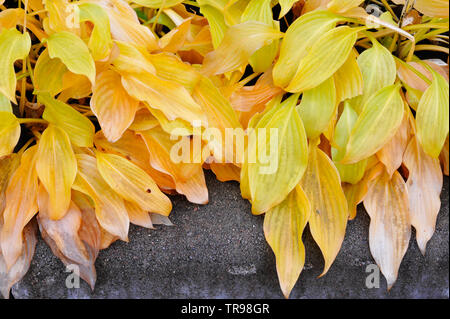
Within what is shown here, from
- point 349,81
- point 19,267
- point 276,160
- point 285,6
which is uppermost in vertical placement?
point 285,6

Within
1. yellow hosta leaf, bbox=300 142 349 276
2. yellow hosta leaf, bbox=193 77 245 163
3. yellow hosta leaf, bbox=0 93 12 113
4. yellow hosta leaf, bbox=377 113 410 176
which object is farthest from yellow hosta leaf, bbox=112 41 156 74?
yellow hosta leaf, bbox=377 113 410 176

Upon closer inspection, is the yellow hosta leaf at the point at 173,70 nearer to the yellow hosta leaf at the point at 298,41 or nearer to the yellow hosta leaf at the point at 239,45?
the yellow hosta leaf at the point at 239,45

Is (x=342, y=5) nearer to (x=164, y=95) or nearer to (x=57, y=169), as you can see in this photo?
(x=164, y=95)

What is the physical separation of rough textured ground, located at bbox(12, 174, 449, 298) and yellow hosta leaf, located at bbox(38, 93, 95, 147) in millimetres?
219

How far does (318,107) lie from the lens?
98 cm

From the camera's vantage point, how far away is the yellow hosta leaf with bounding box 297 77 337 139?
0.98m

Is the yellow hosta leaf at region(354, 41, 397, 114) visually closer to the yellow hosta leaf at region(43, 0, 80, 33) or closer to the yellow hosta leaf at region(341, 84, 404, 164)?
the yellow hosta leaf at region(341, 84, 404, 164)

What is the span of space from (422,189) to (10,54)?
0.83 metres

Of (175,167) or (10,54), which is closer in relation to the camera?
(10,54)

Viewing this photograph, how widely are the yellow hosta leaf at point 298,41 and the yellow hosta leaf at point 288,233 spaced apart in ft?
0.74

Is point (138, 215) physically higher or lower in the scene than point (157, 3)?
lower

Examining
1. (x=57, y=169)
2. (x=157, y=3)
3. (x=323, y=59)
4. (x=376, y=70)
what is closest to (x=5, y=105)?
(x=57, y=169)

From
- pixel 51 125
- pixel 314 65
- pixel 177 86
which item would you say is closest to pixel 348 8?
pixel 314 65

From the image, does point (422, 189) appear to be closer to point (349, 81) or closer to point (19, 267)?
point (349, 81)
